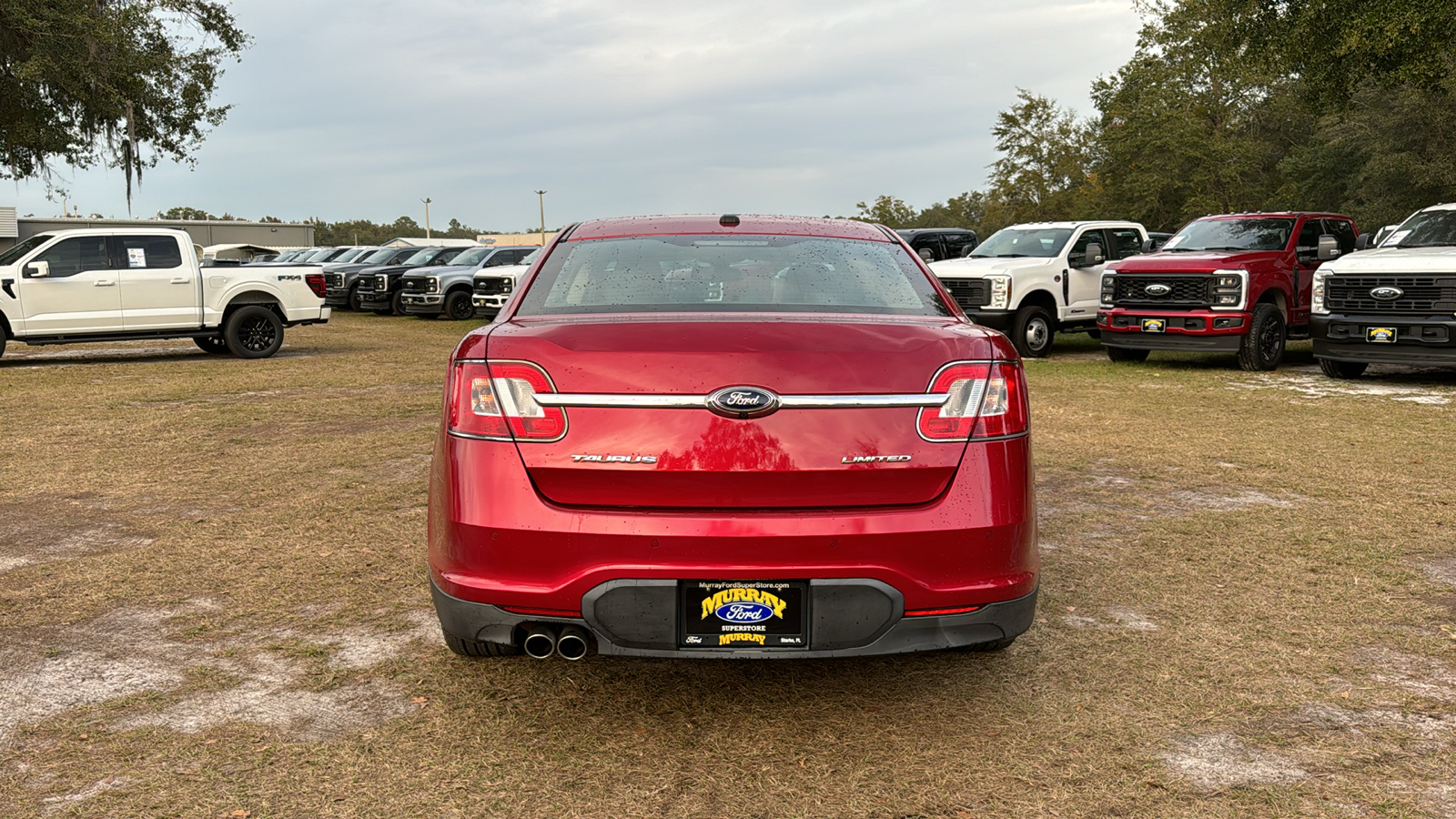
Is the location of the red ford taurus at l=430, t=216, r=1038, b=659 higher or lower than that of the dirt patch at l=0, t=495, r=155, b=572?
higher

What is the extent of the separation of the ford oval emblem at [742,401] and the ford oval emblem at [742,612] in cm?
52

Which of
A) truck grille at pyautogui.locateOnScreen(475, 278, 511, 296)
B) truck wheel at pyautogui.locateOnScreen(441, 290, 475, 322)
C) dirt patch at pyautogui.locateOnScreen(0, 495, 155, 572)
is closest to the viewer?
dirt patch at pyautogui.locateOnScreen(0, 495, 155, 572)

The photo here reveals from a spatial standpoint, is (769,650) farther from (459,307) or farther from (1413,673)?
(459,307)

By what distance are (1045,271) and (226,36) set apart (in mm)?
20905

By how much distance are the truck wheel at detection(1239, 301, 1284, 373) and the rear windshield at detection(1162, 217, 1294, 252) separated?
856 mm

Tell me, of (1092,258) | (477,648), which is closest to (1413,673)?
(477,648)

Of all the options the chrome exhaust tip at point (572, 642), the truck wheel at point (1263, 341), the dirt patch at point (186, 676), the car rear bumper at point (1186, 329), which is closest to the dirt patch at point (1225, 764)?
the chrome exhaust tip at point (572, 642)

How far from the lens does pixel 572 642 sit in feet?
11.5

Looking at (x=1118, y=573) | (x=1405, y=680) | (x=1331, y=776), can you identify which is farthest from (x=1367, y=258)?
(x=1331, y=776)

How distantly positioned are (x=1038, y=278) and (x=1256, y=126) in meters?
50.2

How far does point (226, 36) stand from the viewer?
28984 millimetres

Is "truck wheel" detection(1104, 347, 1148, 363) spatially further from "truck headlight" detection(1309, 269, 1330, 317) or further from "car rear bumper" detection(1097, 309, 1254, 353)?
"truck headlight" detection(1309, 269, 1330, 317)

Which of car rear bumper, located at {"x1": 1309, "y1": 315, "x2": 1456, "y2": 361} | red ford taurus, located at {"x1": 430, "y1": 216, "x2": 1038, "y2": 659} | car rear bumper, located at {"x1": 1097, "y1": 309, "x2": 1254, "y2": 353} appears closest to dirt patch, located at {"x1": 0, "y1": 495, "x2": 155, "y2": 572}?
red ford taurus, located at {"x1": 430, "y1": 216, "x2": 1038, "y2": 659}

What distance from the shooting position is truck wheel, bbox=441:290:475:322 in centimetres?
2897
